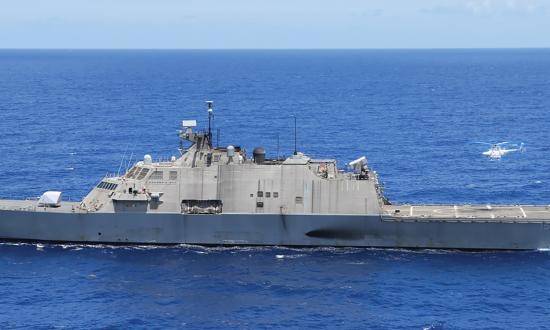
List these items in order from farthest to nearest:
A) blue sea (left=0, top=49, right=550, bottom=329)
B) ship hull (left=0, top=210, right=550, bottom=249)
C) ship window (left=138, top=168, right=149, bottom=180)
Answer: ship window (left=138, top=168, right=149, bottom=180), ship hull (left=0, top=210, right=550, bottom=249), blue sea (left=0, top=49, right=550, bottom=329)

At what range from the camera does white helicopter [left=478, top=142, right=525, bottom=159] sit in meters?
77.6

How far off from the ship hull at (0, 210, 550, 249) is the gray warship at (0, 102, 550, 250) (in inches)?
2.3

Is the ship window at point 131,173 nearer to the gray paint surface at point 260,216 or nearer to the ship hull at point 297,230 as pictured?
the gray paint surface at point 260,216

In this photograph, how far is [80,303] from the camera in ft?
134

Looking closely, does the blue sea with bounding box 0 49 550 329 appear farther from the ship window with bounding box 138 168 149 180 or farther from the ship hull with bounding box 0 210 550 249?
the ship window with bounding box 138 168 149 180

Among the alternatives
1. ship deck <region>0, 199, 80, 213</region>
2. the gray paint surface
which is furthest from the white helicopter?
ship deck <region>0, 199, 80, 213</region>

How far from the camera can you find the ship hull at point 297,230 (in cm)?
4850

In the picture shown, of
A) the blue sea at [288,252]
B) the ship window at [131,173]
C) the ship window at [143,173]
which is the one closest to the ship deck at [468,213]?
the blue sea at [288,252]

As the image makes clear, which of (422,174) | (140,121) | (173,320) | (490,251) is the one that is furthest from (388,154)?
(173,320)

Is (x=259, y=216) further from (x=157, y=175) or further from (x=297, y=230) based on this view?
(x=157, y=175)

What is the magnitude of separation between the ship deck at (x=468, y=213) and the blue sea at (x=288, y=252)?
2074mm

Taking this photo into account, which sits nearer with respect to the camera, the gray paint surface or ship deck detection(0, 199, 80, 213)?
the gray paint surface

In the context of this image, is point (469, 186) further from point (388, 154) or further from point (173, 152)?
point (173, 152)

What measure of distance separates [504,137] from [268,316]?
57812 mm
